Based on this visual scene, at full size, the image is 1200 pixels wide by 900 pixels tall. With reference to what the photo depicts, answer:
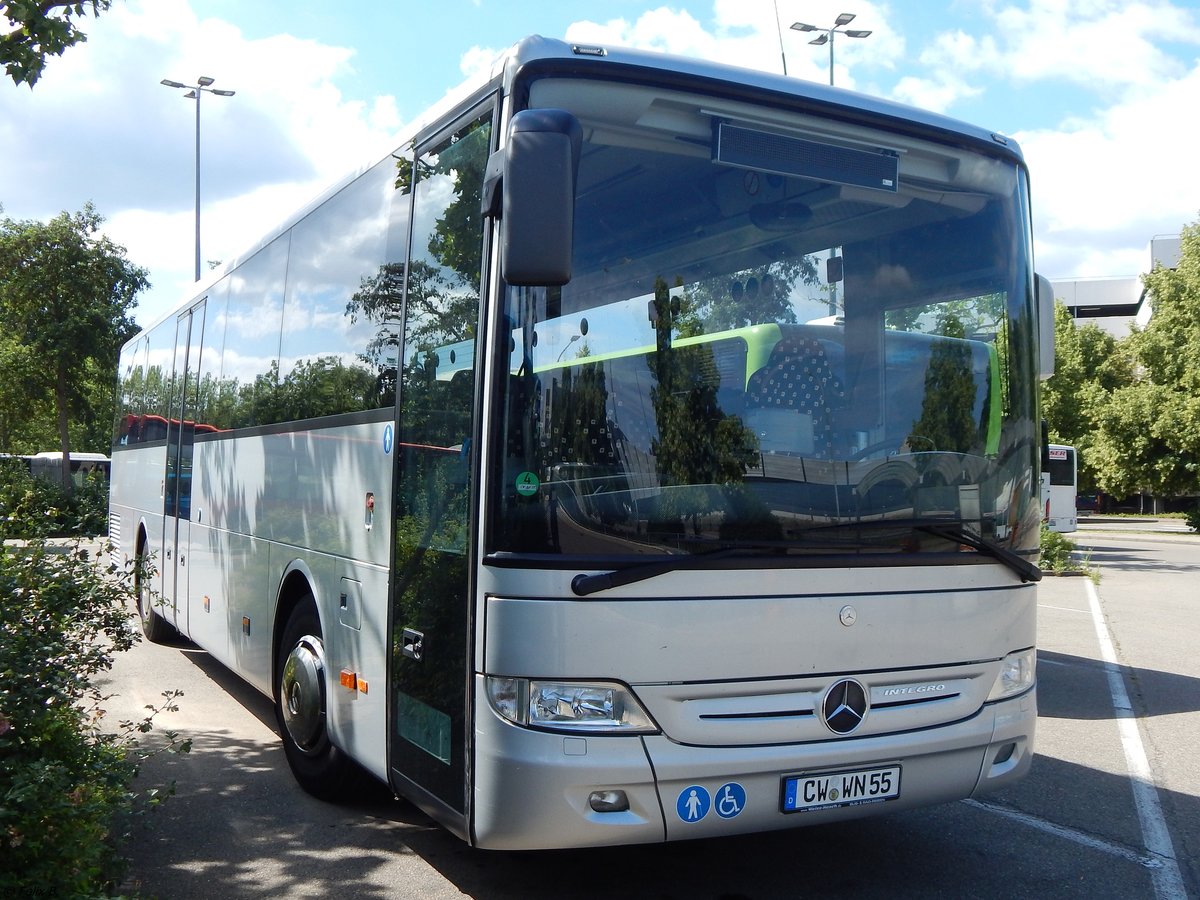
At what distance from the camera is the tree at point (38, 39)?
7383 mm

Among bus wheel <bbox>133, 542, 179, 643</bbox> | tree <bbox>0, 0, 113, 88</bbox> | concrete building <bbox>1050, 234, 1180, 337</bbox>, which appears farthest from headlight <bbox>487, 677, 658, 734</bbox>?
concrete building <bbox>1050, 234, 1180, 337</bbox>

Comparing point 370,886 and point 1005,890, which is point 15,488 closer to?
point 370,886

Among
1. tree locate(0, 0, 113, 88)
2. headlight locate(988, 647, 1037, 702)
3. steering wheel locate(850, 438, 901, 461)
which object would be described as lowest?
headlight locate(988, 647, 1037, 702)

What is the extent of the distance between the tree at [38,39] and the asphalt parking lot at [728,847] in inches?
179

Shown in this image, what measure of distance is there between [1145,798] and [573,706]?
4.34 metres

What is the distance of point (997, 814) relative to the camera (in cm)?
607

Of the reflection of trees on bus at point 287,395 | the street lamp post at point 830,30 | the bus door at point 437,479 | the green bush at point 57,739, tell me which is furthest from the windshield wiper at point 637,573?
the street lamp post at point 830,30

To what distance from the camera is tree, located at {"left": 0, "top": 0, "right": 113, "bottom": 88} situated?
7.38 metres

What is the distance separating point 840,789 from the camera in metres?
4.24

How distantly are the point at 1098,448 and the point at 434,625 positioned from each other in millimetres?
48436

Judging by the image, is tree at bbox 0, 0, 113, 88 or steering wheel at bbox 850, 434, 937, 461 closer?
steering wheel at bbox 850, 434, 937, 461

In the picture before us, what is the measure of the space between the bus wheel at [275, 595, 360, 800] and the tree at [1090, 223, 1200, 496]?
43.7 m

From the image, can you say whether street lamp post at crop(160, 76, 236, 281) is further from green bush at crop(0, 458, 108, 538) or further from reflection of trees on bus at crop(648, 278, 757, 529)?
reflection of trees on bus at crop(648, 278, 757, 529)

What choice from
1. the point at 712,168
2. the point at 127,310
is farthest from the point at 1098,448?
the point at 712,168
